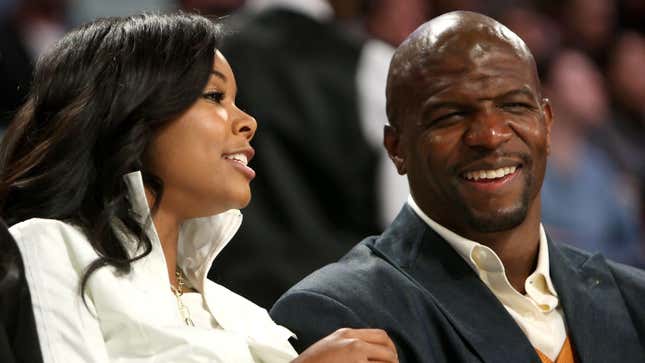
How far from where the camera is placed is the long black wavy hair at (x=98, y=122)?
2.37m

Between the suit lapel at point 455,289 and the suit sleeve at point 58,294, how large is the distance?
616mm

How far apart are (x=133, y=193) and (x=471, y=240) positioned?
612mm

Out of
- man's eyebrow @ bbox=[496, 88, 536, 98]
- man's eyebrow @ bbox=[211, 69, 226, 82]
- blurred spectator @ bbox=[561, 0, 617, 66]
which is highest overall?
man's eyebrow @ bbox=[211, 69, 226, 82]

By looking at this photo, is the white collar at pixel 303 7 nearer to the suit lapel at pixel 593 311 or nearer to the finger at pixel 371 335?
the suit lapel at pixel 593 311

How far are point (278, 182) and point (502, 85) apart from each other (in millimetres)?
1238

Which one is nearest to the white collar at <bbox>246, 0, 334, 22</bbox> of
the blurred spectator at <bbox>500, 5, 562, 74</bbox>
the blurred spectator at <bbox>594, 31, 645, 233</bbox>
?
the blurred spectator at <bbox>500, 5, 562, 74</bbox>

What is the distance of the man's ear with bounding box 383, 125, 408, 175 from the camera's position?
109 inches

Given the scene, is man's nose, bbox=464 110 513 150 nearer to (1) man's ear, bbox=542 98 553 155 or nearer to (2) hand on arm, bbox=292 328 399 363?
(1) man's ear, bbox=542 98 553 155

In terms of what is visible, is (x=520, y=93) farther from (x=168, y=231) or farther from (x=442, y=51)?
(x=168, y=231)

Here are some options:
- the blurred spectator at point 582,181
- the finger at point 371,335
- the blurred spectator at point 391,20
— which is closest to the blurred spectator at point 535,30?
the blurred spectator at point 582,181

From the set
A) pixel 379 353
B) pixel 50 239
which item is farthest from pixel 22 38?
pixel 379 353

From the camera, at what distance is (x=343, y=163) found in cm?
389

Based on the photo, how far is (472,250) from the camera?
268 centimetres

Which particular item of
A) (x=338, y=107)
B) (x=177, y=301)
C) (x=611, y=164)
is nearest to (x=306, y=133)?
(x=338, y=107)
